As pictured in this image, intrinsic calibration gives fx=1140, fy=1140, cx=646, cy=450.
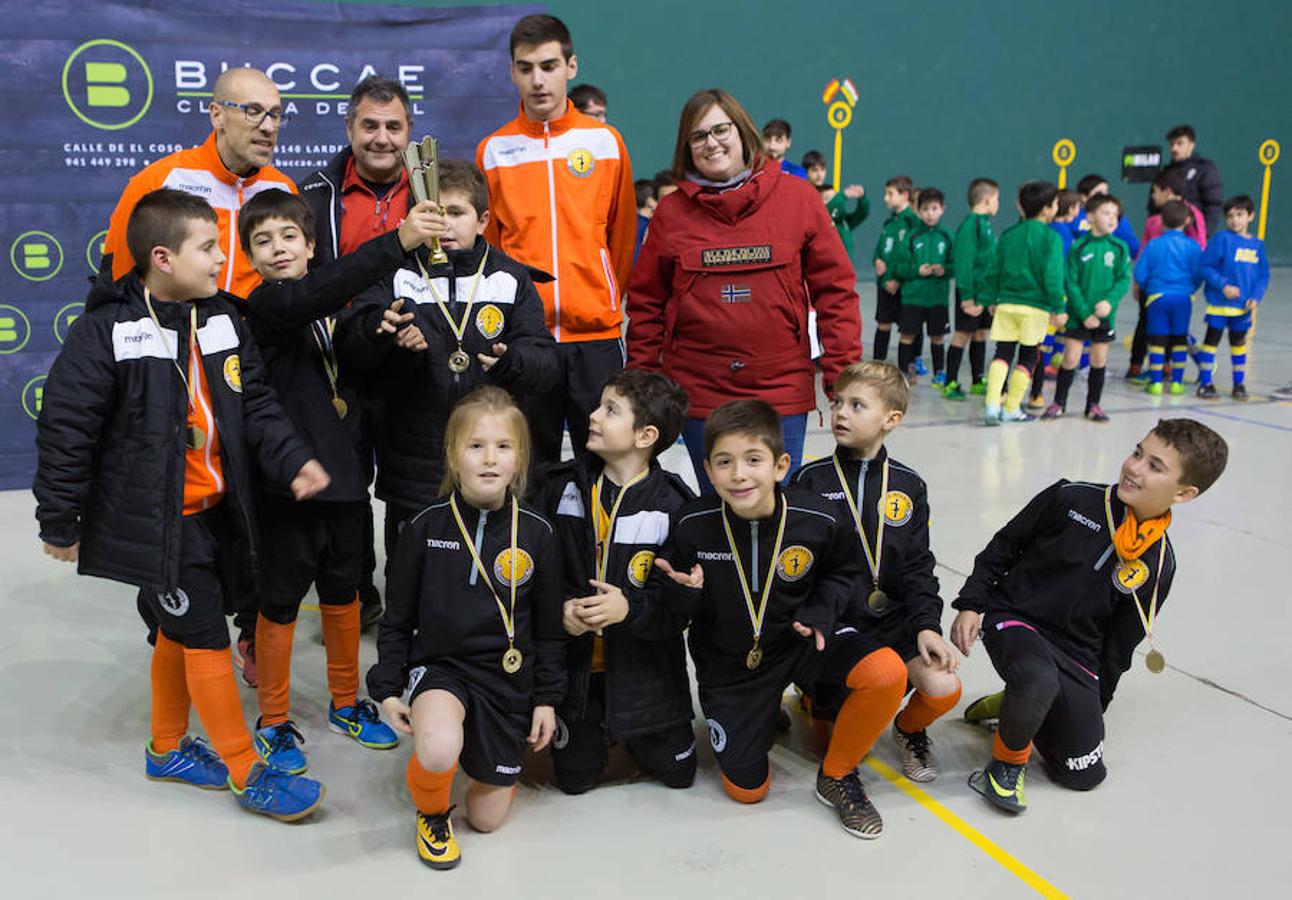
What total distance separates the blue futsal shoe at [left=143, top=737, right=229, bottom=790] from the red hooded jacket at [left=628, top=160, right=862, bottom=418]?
62.3 inches

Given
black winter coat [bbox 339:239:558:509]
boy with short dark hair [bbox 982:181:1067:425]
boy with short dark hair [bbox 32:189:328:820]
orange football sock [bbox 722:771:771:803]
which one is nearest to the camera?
boy with short dark hair [bbox 32:189:328:820]

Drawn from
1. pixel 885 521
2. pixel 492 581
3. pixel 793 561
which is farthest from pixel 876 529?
pixel 492 581

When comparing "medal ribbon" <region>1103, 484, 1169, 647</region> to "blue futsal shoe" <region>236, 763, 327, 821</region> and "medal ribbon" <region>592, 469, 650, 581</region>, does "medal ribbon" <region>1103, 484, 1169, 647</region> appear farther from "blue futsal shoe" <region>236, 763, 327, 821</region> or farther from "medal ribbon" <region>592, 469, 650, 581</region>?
"blue futsal shoe" <region>236, 763, 327, 821</region>

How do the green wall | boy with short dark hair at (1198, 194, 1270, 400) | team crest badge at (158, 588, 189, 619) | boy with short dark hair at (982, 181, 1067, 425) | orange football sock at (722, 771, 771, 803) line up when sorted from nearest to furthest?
team crest badge at (158, 588, 189, 619) < orange football sock at (722, 771, 771, 803) < boy with short dark hair at (982, 181, 1067, 425) < boy with short dark hair at (1198, 194, 1270, 400) < the green wall

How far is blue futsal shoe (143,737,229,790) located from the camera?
278 centimetres

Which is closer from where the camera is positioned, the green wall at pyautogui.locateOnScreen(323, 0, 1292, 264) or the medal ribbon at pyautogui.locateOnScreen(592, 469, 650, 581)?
the medal ribbon at pyautogui.locateOnScreen(592, 469, 650, 581)

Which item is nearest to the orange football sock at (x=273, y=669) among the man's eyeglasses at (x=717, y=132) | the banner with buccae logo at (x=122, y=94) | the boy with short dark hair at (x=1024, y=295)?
the man's eyeglasses at (x=717, y=132)

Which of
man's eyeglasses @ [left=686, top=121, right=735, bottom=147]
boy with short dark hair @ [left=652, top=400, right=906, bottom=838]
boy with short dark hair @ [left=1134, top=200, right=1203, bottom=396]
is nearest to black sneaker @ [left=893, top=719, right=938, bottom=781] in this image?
boy with short dark hair @ [left=652, top=400, right=906, bottom=838]

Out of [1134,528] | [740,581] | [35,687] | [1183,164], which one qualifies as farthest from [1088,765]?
[1183,164]

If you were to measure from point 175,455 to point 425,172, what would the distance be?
0.86m

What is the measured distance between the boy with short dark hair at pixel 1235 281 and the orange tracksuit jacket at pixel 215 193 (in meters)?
6.78

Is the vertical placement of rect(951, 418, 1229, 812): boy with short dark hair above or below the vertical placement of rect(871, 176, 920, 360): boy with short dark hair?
below

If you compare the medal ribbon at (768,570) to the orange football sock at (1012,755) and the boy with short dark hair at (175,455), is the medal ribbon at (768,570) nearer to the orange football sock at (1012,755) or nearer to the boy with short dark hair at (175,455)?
the orange football sock at (1012,755)

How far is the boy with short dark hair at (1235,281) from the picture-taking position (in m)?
7.90
